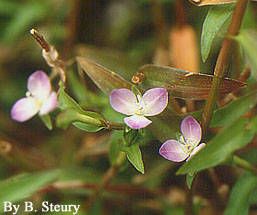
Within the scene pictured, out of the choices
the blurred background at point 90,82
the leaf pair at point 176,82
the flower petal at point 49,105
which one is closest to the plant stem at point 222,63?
the leaf pair at point 176,82

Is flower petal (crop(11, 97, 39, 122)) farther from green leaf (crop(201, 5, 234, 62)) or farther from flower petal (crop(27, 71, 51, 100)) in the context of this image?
green leaf (crop(201, 5, 234, 62))

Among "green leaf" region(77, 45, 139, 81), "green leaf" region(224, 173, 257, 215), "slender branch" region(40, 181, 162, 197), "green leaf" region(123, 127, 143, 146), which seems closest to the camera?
"green leaf" region(123, 127, 143, 146)

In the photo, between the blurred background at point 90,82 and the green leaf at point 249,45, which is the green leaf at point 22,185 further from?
the green leaf at point 249,45

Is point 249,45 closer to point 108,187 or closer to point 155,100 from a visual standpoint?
point 155,100

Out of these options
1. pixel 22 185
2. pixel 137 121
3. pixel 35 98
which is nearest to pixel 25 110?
pixel 35 98

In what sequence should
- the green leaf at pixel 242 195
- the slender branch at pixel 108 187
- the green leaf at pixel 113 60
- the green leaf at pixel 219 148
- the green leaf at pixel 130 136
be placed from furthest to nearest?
the green leaf at pixel 113 60, the slender branch at pixel 108 187, the green leaf at pixel 242 195, the green leaf at pixel 130 136, the green leaf at pixel 219 148

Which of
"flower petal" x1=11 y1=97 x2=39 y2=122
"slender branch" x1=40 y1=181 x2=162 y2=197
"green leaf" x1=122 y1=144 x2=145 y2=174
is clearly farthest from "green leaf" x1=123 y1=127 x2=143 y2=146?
"slender branch" x1=40 y1=181 x2=162 y2=197

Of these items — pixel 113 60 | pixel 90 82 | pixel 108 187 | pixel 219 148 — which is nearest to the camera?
pixel 219 148
